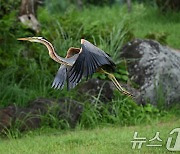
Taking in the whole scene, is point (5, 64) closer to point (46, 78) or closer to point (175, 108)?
point (46, 78)

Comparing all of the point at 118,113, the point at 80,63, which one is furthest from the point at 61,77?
the point at 118,113

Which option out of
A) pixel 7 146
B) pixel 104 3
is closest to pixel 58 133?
pixel 7 146

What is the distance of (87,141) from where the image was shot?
25.3 feet

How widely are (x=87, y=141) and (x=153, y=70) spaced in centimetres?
294

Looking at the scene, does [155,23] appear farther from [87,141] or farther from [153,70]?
[87,141]

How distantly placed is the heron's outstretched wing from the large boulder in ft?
15.0

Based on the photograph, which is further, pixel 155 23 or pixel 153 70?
pixel 155 23

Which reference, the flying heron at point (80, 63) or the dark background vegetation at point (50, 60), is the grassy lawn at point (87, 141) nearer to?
the dark background vegetation at point (50, 60)

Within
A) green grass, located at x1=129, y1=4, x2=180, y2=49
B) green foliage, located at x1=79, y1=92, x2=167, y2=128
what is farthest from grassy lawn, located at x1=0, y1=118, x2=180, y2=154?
green grass, located at x1=129, y1=4, x2=180, y2=49

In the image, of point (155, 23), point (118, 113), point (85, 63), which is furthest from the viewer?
point (155, 23)

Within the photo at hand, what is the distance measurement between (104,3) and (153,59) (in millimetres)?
10332

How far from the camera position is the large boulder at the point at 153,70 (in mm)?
10039

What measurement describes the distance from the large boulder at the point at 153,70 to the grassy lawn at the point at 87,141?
1023 millimetres

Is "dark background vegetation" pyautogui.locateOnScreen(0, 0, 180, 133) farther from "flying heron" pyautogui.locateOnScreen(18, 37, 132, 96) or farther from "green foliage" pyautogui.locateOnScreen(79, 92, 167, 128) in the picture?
"flying heron" pyautogui.locateOnScreen(18, 37, 132, 96)
